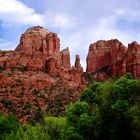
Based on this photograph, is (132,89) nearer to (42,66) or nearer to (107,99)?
(107,99)

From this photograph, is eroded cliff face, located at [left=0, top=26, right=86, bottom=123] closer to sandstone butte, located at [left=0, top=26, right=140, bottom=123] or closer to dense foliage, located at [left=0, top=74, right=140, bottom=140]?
sandstone butte, located at [left=0, top=26, right=140, bottom=123]

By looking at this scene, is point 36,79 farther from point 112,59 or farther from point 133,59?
point 112,59

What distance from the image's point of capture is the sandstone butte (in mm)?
121562

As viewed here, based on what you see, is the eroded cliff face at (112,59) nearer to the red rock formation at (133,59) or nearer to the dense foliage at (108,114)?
the red rock formation at (133,59)

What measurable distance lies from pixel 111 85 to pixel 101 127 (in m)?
5.26

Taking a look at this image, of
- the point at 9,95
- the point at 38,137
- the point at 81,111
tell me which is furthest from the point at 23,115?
the point at 81,111

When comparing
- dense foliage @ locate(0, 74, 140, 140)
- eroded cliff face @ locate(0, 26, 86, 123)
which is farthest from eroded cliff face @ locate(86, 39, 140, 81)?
dense foliage @ locate(0, 74, 140, 140)

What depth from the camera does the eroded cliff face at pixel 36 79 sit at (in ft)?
395

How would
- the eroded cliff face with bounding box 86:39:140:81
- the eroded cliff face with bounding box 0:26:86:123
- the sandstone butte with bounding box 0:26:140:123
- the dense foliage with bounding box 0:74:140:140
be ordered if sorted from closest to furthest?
the dense foliage with bounding box 0:74:140:140 < the eroded cliff face with bounding box 0:26:86:123 < the sandstone butte with bounding box 0:26:140:123 < the eroded cliff face with bounding box 86:39:140:81

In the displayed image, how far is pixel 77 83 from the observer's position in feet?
471

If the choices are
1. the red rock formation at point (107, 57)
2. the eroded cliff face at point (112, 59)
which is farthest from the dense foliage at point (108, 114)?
the red rock formation at point (107, 57)

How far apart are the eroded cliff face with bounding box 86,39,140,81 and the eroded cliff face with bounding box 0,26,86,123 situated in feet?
57.5

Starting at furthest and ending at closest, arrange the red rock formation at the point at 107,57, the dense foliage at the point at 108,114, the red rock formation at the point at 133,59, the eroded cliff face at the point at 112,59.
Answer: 1. the red rock formation at the point at 107,57
2. the eroded cliff face at the point at 112,59
3. the red rock formation at the point at 133,59
4. the dense foliage at the point at 108,114

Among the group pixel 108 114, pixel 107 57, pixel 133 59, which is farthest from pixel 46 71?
pixel 108 114
